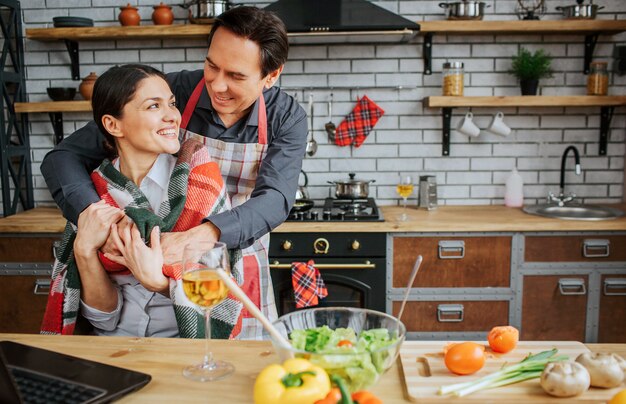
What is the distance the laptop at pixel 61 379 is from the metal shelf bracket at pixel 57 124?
2.82 metres

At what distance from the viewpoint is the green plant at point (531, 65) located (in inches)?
138

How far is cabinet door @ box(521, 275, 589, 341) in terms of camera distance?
3.23 metres

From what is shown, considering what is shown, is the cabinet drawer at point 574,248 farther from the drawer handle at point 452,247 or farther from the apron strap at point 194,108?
the apron strap at point 194,108

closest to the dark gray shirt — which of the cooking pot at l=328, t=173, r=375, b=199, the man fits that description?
the man

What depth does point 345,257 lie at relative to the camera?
3227 millimetres

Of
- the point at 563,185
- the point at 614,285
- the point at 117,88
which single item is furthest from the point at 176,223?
the point at 563,185

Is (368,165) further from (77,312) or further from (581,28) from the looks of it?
(77,312)

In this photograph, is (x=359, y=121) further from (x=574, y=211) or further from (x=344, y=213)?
(x=574, y=211)

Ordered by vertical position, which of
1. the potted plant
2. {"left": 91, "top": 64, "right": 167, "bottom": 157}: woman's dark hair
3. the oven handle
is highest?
the potted plant

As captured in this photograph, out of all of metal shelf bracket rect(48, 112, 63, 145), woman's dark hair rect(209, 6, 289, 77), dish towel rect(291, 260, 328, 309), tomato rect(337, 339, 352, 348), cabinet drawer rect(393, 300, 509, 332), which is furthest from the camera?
metal shelf bracket rect(48, 112, 63, 145)

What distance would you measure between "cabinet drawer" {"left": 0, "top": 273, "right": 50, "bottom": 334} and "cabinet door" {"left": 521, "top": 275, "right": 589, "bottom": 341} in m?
2.62

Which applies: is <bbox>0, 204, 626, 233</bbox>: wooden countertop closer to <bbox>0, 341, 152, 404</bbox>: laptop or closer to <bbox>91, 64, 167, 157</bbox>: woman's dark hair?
<bbox>91, 64, 167, 157</bbox>: woman's dark hair

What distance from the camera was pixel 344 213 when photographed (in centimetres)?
334

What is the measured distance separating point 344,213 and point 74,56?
200 centimetres
